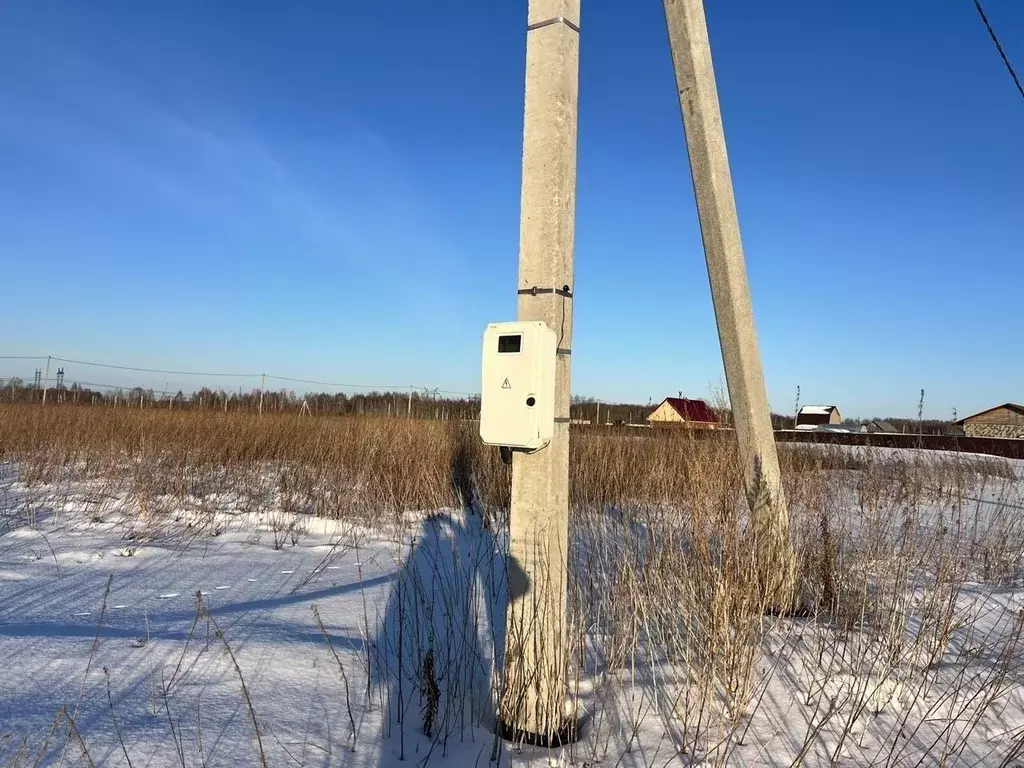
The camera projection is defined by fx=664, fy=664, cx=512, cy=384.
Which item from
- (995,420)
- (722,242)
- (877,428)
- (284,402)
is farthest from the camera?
(995,420)

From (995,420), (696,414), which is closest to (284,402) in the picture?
(696,414)

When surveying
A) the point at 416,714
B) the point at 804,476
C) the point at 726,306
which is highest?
the point at 726,306

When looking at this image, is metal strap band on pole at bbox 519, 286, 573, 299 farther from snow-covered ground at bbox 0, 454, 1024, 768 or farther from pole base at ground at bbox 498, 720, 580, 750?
pole base at ground at bbox 498, 720, 580, 750

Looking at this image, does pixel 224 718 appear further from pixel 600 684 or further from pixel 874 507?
pixel 874 507

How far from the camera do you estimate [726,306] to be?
3.61 metres

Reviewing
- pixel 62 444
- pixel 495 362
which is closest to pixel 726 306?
pixel 495 362

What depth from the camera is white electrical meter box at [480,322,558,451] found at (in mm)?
2064

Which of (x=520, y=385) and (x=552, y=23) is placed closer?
(x=520, y=385)

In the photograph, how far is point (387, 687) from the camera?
2477 mm

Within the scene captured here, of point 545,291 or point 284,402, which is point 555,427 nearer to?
point 545,291

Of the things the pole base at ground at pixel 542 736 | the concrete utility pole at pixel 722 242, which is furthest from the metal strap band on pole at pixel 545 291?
the concrete utility pole at pixel 722 242

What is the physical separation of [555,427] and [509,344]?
310 mm

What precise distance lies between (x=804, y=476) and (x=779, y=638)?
13.7 feet

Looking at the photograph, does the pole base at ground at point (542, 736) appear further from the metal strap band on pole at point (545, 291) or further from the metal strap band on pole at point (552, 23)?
the metal strap band on pole at point (552, 23)
